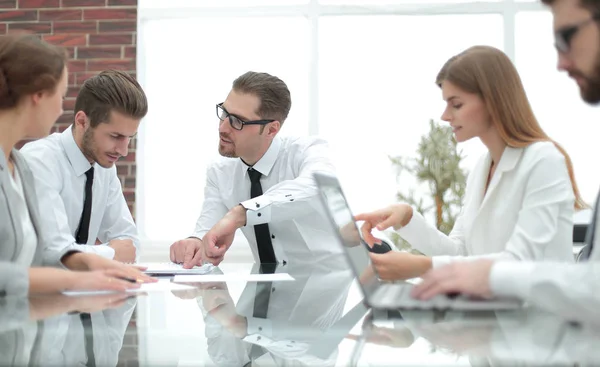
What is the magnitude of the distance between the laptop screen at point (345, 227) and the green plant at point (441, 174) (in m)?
3.08

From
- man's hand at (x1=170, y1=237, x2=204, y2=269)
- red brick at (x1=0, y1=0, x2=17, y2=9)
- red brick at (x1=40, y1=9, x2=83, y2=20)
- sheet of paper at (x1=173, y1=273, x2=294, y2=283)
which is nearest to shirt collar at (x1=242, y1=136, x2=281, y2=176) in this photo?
man's hand at (x1=170, y1=237, x2=204, y2=269)

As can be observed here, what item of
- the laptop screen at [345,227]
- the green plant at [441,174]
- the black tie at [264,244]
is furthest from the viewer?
the green plant at [441,174]

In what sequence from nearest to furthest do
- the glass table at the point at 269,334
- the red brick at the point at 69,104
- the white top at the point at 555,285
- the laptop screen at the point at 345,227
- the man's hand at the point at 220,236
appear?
the glass table at the point at 269,334, the white top at the point at 555,285, the laptop screen at the point at 345,227, the man's hand at the point at 220,236, the red brick at the point at 69,104

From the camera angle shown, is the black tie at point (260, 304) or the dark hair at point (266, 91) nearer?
the black tie at point (260, 304)

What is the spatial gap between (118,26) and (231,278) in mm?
3561

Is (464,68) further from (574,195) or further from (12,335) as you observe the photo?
(12,335)

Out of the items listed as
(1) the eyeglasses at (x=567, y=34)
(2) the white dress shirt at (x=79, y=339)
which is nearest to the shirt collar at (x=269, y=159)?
(2) the white dress shirt at (x=79, y=339)

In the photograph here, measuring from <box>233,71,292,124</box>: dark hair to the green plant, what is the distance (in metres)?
1.69

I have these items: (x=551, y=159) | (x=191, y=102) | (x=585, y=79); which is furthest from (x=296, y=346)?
(x=191, y=102)

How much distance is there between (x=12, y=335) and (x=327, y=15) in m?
4.58

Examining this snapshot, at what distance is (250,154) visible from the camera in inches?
128

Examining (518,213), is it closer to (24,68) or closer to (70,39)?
(24,68)

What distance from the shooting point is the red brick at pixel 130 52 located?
511 cm

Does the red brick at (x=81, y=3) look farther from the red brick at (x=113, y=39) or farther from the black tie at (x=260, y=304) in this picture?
the black tie at (x=260, y=304)
